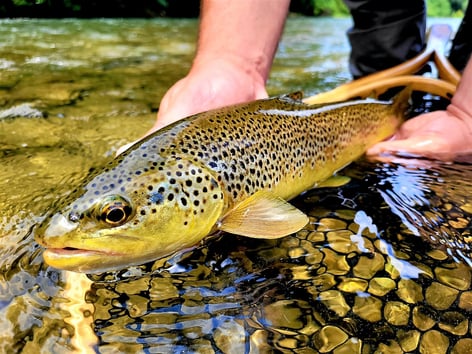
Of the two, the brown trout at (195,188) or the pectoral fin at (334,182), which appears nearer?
the brown trout at (195,188)

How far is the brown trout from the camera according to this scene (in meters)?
1.47

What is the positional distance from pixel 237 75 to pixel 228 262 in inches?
51.8

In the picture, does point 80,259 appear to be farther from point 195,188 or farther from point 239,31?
point 239,31

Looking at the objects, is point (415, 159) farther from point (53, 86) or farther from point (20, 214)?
point (53, 86)

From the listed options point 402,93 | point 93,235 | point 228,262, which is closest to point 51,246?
point 93,235

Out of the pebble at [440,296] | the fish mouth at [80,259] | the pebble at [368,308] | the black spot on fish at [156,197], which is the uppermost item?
the black spot on fish at [156,197]

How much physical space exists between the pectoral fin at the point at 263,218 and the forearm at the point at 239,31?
1.25 meters

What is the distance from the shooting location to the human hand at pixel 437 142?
260cm

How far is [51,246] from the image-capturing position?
1426 mm

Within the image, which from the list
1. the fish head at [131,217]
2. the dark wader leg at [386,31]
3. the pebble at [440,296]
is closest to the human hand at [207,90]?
the fish head at [131,217]

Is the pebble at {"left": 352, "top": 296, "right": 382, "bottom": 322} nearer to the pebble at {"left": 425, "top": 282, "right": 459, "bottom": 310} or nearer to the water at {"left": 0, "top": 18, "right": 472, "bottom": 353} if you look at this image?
the water at {"left": 0, "top": 18, "right": 472, "bottom": 353}

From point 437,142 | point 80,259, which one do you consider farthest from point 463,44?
point 80,259

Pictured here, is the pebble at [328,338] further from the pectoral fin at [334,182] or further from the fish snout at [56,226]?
the pectoral fin at [334,182]

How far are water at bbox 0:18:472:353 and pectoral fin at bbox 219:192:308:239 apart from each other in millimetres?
124
